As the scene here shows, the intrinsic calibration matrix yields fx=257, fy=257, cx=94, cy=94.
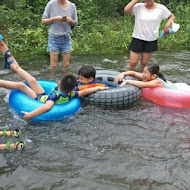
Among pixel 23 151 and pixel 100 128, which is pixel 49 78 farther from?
pixel 23 151

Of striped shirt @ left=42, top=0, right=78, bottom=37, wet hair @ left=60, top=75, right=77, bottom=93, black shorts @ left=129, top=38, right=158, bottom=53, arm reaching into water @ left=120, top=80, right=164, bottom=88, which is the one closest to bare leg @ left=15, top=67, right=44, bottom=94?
wet hair @ left=60, top=75, right=77, bottom=93

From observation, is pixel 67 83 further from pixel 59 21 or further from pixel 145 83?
pixel 59 21

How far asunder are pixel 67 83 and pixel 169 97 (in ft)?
5.90

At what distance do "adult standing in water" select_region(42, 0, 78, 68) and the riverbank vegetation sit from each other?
203cm

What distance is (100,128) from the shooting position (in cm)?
370

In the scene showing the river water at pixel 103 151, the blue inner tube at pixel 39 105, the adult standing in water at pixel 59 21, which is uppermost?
the adult standing in water at pixel 59 21

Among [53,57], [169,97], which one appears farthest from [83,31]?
[169,97]

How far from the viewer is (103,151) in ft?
10.4

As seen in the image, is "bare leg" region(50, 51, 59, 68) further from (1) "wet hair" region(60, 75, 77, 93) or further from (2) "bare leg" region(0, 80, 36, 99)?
(1) "wet hair" region(60, 75, 77, 93)

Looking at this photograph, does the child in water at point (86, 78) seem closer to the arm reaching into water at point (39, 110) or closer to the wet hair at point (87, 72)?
the wet hair at point (87, 72)

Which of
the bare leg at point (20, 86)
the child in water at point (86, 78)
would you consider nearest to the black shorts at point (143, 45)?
the child in water at point (86, 78)

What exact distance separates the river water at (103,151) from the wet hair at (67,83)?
454 millimetres

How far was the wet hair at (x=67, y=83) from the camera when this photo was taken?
3.73m

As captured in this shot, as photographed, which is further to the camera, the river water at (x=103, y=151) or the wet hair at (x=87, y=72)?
the wet hair at (x=87, y=72)
